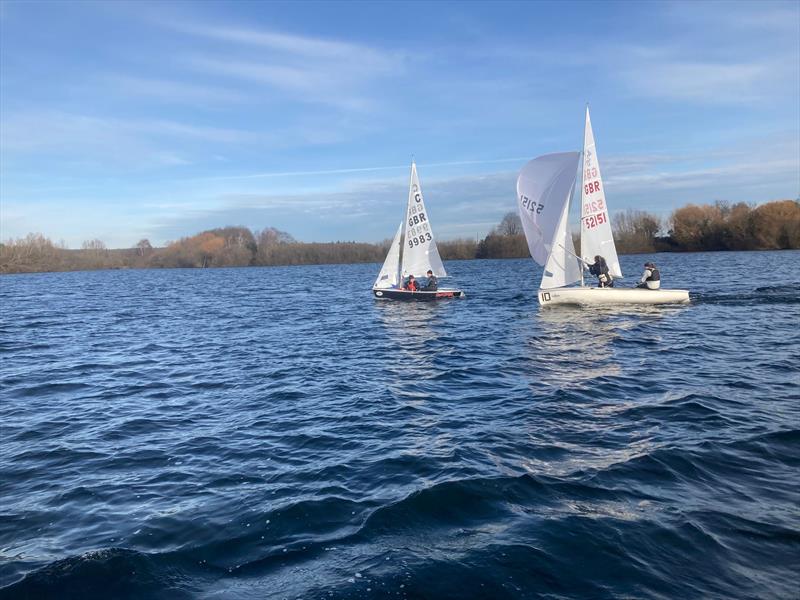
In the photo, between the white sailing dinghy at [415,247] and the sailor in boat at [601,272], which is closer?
the sailor in boat at [601,272]

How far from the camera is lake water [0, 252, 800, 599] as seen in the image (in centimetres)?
539

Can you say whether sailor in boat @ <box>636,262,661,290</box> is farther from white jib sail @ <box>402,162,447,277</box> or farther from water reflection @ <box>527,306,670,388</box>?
white jib sail @ <box>402,162,447,277</box>

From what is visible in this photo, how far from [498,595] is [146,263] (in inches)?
6484

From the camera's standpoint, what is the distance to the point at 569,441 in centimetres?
884

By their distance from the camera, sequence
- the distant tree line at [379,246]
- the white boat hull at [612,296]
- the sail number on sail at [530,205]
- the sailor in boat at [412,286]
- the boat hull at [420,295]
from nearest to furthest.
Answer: the white boat hull at [612,296] → the sail number on sail at [530,205] → the boat hull at [420,295] → the sailor in boat at [412,286] → the distant tree line at [379,246]

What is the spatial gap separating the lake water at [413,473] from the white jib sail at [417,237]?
15107 millimetres

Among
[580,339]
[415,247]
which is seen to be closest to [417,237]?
[415,247]

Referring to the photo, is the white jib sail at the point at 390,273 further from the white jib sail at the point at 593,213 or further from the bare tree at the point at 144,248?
the bare tree at the point at 144,248

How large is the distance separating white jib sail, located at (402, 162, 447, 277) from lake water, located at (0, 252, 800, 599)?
15.1 m

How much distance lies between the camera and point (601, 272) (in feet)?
84.0

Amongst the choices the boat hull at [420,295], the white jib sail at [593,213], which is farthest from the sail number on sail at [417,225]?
the white jib sail at [593,213]

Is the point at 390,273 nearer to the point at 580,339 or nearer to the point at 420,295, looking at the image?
the point at 420,295

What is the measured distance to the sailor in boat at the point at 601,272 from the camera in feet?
83.5

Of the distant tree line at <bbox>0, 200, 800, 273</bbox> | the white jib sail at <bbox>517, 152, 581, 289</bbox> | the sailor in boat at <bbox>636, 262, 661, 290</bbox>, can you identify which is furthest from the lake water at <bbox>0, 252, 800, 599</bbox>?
the distant tree line at <bbox>0, 200, 800, 273</bbox>
